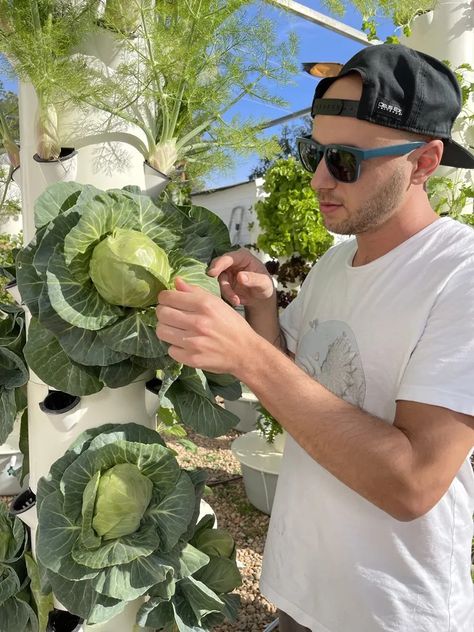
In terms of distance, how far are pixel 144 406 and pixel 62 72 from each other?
67 centimetres

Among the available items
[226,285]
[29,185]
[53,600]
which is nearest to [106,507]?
[53,600]

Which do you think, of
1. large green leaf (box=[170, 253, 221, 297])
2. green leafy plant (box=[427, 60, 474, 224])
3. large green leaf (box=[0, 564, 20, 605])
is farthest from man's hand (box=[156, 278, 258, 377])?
green leafy plant (box=[427, 60, 474, 224])

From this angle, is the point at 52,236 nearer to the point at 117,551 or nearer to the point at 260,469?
the point at 117,551

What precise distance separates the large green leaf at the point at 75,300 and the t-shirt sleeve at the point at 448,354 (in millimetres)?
529

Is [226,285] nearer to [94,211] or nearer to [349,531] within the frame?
[94,211]

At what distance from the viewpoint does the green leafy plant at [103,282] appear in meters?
0.90

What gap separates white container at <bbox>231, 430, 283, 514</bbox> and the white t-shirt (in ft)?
5.99

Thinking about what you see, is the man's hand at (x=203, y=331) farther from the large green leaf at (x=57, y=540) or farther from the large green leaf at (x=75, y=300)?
the large green leaf at (x=57, y=540)

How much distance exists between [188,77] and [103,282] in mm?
456

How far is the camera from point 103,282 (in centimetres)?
91

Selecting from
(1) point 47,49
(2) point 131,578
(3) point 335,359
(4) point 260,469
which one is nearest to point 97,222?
(1) point 47,49

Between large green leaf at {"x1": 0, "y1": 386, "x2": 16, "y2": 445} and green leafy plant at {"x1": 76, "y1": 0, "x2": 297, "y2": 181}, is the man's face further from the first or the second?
large green leaf at {"x1": 0, "y1": 386, "x2": 16, "y2": 445}

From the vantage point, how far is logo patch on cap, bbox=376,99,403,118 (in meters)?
0.98

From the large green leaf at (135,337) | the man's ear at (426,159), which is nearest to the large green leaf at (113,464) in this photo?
the large green leaf at (135,337)
